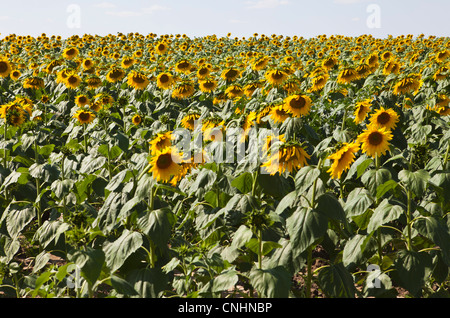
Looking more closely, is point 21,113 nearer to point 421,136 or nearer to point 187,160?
point 187,160

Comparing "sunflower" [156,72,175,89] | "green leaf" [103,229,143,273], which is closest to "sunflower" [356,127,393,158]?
"green leaf" [103,229,143,273]

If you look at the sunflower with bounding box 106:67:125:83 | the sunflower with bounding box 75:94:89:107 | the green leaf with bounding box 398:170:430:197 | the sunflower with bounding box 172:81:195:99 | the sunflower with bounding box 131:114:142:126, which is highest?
the sunflower with bounding box 106:67:125:83

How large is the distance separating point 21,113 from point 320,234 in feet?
15.2

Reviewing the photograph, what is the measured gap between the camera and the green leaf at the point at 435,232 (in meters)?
3.65

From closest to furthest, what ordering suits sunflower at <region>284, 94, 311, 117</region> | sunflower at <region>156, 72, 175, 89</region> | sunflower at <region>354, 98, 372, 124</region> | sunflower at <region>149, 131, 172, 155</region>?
sunflower at <region>149, 131, 172, 155</region>
sunflower at <region>284, 94, 311, 117</region>
sunflower at <region>354, 98, 372, 124</region>
sunflower at <region>156, 72, 175, 89</region>

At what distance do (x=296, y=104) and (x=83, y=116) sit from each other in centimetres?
327

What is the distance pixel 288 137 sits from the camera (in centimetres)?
478

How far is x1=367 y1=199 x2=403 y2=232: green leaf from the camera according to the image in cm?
362

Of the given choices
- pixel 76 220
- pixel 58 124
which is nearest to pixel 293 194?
pixel 76 220

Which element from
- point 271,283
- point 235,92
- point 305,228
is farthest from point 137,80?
point 271,283

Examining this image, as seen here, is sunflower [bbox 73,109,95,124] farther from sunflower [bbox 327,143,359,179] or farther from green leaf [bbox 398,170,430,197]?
green leaf [bbox 398,170,430,197]

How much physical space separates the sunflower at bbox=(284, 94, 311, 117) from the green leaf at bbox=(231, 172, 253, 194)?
5.05ft

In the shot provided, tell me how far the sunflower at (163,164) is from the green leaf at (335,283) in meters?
1.42
